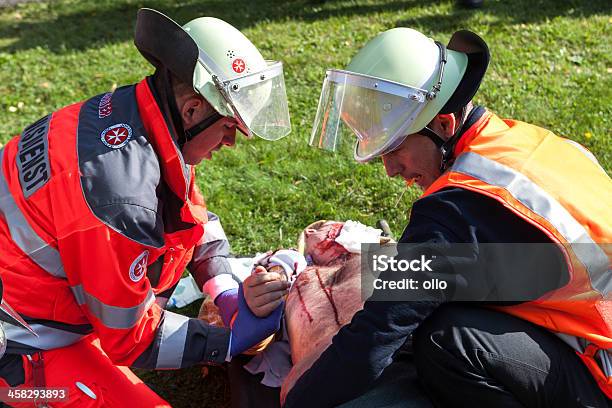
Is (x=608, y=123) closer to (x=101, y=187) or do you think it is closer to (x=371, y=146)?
(x=371, y=146)

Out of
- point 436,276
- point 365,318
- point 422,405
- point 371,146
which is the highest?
point 371,146

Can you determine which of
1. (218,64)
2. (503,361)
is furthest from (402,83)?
(503,361)

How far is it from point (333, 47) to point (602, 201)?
4.57 metres

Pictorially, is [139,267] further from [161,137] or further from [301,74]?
[301,74]

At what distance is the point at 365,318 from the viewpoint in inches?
84.7

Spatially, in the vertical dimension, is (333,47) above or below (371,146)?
below

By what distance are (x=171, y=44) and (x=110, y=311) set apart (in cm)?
100

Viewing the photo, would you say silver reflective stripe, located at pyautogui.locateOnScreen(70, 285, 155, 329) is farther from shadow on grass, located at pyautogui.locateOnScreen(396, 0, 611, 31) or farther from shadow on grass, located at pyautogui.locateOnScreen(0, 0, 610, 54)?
shadow on grass, located at pyautogui.locateOnScreen(396, 0, 611, 31)

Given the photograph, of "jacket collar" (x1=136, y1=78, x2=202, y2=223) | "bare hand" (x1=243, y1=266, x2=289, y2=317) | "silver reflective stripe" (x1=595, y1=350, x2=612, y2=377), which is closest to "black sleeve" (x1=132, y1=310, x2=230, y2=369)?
"bare hand" (x1=243, y1=266, x2=289, y2=317)

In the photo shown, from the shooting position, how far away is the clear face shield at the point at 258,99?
8.21 ft

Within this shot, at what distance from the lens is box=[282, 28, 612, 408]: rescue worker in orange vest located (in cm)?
208

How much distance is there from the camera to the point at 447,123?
236cm

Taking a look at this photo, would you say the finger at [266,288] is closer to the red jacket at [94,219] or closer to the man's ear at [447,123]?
the red jacket at [94,219]

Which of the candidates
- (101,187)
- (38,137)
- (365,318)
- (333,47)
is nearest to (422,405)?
(365,318)
